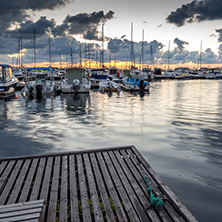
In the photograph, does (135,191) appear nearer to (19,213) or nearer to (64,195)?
(64,195)

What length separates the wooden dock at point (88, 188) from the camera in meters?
4.04

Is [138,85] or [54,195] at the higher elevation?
[138,85]

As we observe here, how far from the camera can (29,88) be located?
28.3 meters

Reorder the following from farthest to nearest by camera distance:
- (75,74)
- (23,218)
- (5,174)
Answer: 1. (75,74)
2. (5,174)
3. (23,218)

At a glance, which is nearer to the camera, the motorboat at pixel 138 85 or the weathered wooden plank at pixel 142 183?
the weathered wooden plank at pixel 142 183

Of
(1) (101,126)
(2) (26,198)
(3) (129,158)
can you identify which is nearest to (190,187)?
(3) (129,158)

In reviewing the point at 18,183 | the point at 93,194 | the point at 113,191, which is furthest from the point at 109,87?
the point at 93,194

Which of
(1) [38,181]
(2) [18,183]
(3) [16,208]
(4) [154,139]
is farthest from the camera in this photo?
(4) [154,139]

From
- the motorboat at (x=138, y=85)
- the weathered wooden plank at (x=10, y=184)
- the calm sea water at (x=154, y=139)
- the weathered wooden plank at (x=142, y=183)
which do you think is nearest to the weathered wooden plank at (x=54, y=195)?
the weathered wooden plank at (x=10, y=184)

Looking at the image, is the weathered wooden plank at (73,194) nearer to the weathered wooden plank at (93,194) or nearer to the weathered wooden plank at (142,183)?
the weathered wooden plank at (93,194)

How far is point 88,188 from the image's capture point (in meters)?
5.01

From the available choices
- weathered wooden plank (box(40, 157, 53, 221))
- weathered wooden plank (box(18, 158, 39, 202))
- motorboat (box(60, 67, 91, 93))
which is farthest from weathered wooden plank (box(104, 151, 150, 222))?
motorboat (box(60, 67, 91, 93))

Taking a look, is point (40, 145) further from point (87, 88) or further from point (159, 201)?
point (87, 88)

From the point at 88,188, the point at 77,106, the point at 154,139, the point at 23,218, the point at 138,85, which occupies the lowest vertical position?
the point at 154,139
